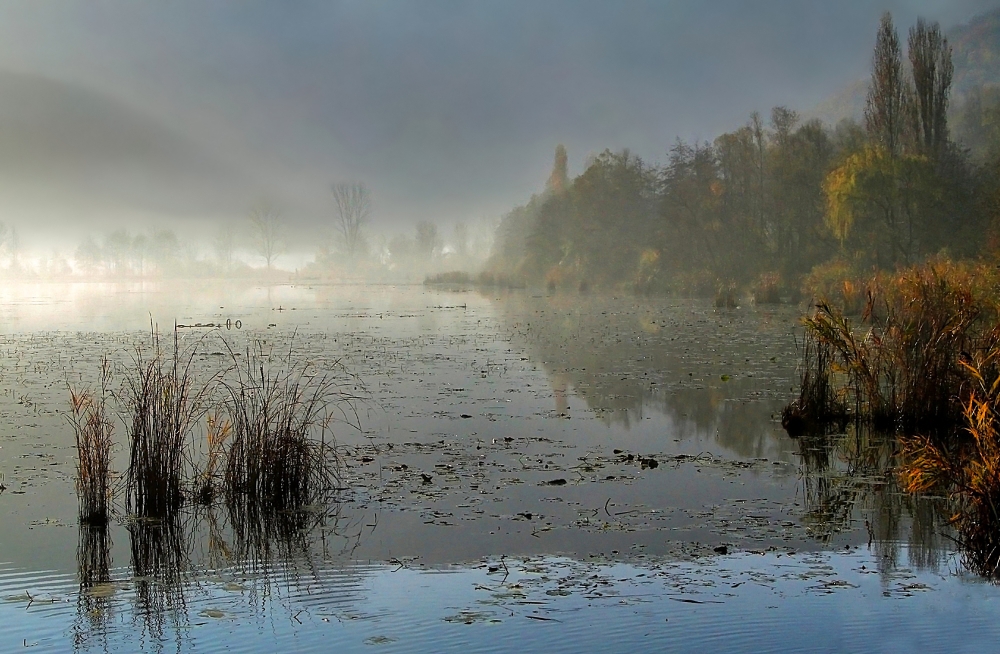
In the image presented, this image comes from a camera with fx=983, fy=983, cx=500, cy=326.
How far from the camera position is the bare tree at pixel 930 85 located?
1710 inches

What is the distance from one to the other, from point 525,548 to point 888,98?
43.2 meters

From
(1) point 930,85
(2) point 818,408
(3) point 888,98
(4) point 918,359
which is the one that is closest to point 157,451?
(2) point 818,408

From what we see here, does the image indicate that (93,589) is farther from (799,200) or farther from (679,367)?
(799,200)

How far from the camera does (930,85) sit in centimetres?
4391

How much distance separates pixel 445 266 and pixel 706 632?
407 ft

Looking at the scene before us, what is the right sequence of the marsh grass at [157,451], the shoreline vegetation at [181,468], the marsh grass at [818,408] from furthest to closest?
the marsh grass at [818,408], the marsh grass at [157,451], the shoreline vegetation at [181,468]

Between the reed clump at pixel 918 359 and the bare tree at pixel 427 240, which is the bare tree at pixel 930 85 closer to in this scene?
the reed clump at pixel 918 359

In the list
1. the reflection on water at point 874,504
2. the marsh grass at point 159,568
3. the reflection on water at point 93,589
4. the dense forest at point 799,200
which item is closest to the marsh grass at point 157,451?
the marsh grass at point 159,568

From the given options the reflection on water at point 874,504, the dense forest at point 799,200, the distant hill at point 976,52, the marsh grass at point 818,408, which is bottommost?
the reflection on water at point 874,504

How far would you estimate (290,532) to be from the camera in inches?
285

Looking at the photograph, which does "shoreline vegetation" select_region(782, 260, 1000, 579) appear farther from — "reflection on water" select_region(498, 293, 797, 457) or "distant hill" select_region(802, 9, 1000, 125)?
"distant hill" select_region(802, 9, 1000, 125)

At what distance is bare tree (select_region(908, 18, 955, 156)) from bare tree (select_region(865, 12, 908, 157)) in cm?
62

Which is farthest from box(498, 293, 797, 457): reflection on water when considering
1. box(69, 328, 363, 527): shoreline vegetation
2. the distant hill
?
the distant hill

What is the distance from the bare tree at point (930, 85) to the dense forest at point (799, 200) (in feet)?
0.21
